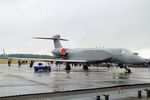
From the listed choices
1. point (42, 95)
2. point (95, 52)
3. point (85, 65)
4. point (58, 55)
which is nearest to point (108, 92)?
point (42, 95)

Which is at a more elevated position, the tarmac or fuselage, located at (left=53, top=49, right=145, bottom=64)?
fuselage, located at (left=53, top=49, right=145, bottom=64)

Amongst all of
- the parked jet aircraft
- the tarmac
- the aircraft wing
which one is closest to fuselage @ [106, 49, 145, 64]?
the parked jet aircraft

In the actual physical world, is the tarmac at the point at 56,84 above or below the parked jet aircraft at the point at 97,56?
below

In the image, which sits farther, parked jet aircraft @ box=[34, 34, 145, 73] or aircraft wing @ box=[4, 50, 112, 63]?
aircraft wing @ box=[4, 50, 112, 63]

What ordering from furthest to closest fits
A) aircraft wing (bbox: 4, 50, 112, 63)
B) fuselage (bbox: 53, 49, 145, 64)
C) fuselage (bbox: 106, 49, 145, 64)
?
1. aircraft wing (bbox: 4, 50, 112, 63)
2. fuselage (bbox: 53, 49, 145, 64)
3. fuselage (bbox: 106, 49, 145, 64)

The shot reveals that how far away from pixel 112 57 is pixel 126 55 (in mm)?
2227

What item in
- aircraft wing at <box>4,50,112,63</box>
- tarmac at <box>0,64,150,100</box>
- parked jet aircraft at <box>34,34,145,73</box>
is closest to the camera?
tarmac at <box>0,64,150,100</box>

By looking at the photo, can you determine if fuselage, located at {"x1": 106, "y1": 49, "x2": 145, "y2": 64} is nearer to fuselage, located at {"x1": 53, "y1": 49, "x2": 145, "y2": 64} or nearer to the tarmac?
fuselage, located at {"x1": 53, "y1": 49, "x2": 145, "y2": 64}

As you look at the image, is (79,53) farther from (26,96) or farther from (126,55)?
(26,96)

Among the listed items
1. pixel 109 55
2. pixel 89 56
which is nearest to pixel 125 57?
pixel 109 55

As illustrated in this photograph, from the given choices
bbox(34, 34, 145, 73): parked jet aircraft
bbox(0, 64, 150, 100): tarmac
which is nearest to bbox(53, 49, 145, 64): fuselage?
bbox(34, 34, 145, 73): parked jet aircraft

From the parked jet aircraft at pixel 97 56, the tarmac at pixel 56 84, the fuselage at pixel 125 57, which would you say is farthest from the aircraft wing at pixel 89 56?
the tarmac at pixel 56 84

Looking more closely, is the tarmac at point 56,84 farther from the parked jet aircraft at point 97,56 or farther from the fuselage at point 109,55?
the parked jet aircraft at point 97,56

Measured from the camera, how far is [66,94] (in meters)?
7.87
